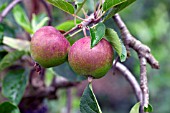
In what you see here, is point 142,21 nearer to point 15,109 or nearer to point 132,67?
point 132,67

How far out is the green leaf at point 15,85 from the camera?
1154 millimetres

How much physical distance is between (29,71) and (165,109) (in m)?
1.34

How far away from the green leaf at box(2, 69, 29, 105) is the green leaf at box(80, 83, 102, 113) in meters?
0.42

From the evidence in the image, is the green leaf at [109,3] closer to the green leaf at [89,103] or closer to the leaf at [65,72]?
the green leaf at [89,103]

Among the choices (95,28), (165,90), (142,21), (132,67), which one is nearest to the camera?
(95,28)

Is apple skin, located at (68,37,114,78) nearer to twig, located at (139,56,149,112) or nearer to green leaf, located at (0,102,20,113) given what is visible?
twig, located at (139,56,149,112)

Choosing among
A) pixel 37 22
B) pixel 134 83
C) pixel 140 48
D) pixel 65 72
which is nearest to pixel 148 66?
pixel 37 22

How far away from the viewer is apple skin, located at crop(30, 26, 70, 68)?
2.45ft

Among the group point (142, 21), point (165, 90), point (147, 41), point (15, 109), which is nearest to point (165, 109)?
point (165, 90)

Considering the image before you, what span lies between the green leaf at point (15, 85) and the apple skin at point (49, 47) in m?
0.42

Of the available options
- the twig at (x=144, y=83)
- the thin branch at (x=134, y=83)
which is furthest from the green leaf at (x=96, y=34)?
the thin branch at (x=134, y=83)

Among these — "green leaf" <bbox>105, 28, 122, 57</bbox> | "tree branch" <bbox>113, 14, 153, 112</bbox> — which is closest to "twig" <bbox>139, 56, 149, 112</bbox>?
"tree branch" <bbox>113, 14, 153, 112</bbox>

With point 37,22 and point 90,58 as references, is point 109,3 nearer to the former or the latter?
point 90,58

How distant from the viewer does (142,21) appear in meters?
2.97
